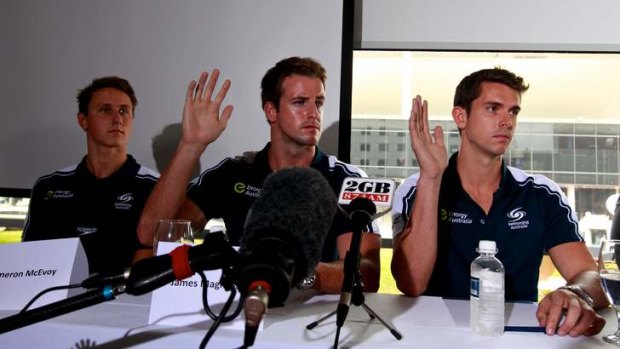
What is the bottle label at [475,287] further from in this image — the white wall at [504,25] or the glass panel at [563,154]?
the glass panel at [563,154]

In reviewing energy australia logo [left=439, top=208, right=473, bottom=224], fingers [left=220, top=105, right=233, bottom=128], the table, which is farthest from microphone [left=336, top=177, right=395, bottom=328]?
energy australia logo [left=439, top=208, right=473, bottom=224]

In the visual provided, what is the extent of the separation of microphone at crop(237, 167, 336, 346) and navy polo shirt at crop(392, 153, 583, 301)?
1.21 metres

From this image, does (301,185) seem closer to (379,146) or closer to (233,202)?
(233,202)

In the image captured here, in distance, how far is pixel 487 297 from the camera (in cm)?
87

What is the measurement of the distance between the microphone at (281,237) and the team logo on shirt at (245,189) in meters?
1.41

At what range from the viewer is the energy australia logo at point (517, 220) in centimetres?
169

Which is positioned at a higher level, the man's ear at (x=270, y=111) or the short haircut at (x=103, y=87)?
the short haircut at (x=103, y=87)

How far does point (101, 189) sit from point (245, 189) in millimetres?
685

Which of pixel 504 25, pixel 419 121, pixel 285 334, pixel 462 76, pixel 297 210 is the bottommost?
pixel 285 334

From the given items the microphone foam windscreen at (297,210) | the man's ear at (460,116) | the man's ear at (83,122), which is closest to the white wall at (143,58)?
the man's ear at (83,122)

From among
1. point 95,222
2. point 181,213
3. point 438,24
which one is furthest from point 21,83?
point 438,24

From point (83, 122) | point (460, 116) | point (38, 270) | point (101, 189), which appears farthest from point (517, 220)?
point (83, 122)

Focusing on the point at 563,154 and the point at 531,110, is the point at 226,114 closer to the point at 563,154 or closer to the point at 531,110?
the point at 531,110

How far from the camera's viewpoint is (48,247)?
1.04m
